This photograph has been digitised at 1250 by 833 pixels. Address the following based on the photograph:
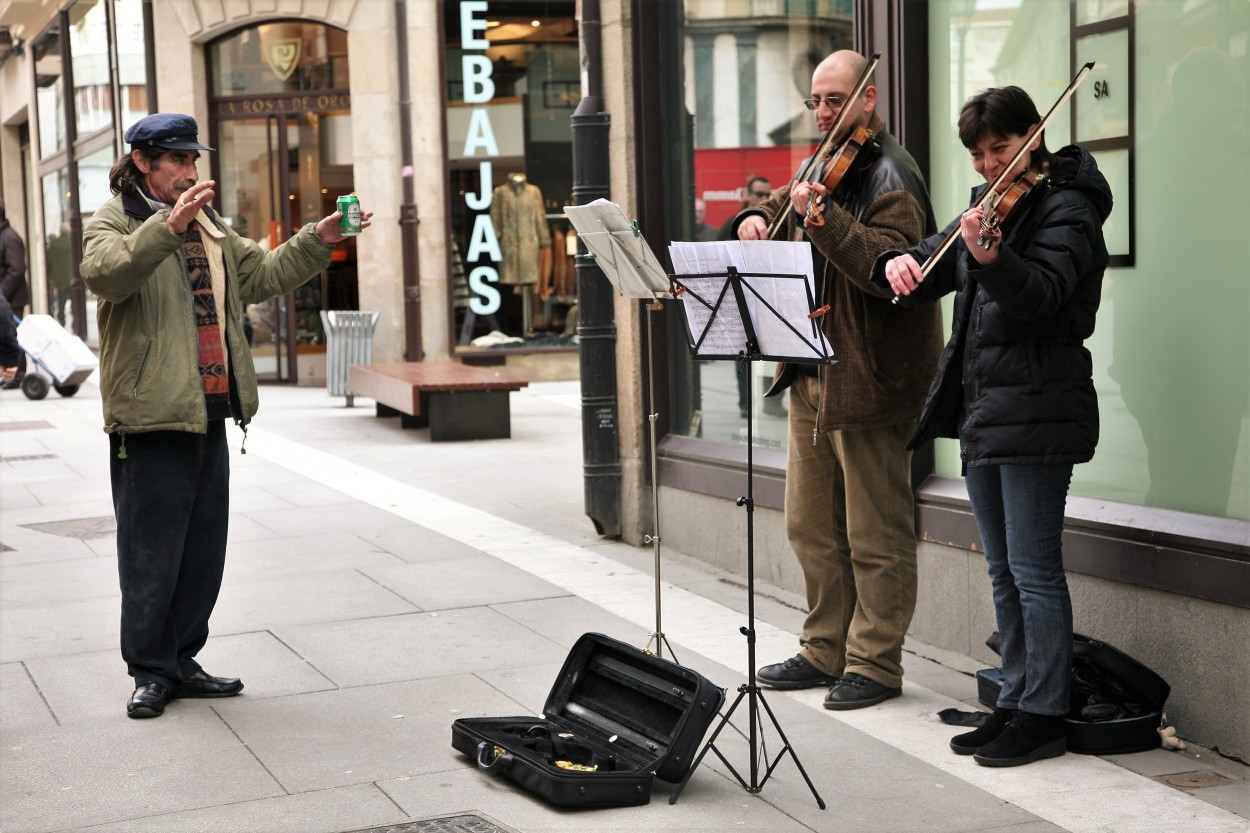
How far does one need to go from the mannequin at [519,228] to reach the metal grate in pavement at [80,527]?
31.1ft

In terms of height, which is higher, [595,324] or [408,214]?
[408,214]

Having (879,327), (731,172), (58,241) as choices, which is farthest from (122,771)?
(58,241)

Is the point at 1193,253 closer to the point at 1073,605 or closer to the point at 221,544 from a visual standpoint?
the point at 1073,605

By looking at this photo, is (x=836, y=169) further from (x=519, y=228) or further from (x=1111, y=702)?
(x=519, y=228)

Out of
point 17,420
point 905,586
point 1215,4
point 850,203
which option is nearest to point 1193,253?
point 1215,4

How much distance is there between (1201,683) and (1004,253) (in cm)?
152

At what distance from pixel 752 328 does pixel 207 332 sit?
6.73 ft

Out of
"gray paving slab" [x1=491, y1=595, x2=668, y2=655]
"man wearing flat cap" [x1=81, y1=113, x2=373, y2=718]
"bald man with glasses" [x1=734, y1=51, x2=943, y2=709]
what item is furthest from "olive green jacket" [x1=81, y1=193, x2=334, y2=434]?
"bald man with glasses" [x1=734, y1=51, x2=943, y2=709]

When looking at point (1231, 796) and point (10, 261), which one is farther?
point (10, 261)

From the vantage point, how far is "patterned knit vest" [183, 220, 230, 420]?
5.30 meters

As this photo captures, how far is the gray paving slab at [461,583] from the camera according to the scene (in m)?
6.99

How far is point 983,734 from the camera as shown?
4.73 m

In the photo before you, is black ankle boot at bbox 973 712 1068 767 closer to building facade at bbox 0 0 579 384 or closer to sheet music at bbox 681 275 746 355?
sheet music at bbox 681 275 746 355

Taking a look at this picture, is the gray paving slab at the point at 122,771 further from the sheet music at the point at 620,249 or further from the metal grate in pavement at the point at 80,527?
the metal grate in pavement at the point at 80,527
